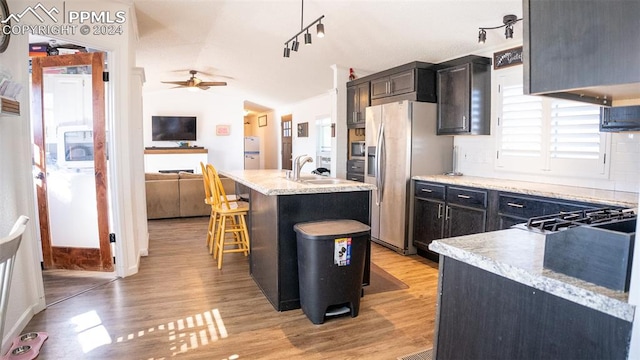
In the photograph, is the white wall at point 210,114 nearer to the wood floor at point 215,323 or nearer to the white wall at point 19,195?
the wood floor at point 215,323

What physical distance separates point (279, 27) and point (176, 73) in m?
4.03

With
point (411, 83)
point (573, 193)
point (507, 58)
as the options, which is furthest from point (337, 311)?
point (507, 58)

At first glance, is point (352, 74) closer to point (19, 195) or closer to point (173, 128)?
point (19, 195)

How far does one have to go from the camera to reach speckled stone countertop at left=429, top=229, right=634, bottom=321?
2.73ft

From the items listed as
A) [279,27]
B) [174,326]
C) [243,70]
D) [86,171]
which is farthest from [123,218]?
[243,70]

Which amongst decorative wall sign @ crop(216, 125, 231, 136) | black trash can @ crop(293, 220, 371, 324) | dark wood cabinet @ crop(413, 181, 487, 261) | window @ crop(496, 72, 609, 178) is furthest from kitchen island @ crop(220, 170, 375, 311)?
decorative wall sign @ crop(216, 125, 231, 136)

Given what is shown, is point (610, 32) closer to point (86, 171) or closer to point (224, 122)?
point (86, 171)

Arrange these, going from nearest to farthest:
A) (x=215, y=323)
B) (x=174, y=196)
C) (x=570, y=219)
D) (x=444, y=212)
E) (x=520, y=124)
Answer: (x=570, y=219), (x=215, y=323), (x=520, y=124), (x=444, y=212), (x=174, y=196)

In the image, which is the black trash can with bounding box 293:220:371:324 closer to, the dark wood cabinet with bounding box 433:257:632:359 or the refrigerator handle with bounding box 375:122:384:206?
the dark wood cabinet with bounding box 433:257:632:359

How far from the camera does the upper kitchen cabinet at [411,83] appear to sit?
425cm

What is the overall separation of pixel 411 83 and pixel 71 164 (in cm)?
360

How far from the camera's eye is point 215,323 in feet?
8.56

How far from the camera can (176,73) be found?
7.70 m

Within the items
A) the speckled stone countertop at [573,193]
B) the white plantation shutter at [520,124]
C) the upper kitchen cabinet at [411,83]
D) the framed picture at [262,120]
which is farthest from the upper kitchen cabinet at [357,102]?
the framed picture at [262,120]
